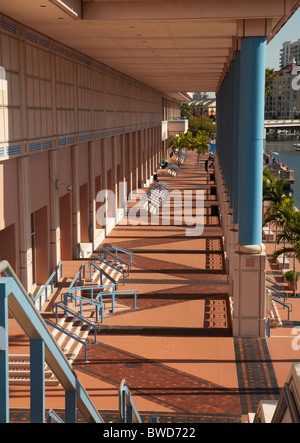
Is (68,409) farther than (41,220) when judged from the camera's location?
No

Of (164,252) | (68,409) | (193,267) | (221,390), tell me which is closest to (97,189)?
(164,252)

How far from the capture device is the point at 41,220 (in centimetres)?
1892

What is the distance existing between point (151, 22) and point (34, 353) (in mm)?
13006

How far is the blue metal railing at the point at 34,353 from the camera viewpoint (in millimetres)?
3688

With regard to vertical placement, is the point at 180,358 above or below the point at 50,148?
below

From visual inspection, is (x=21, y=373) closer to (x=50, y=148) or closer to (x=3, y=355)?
(x=50, y=148)

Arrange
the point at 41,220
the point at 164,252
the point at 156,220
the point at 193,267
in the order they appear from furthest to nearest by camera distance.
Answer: the point at 156,220
the point at 164,252
the point at 193,267
the point at 41,220

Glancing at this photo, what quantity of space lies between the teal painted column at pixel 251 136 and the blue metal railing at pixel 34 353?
1005 cm

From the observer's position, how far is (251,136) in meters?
15.4

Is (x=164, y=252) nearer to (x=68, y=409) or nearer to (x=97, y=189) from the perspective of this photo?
(x=97, y=189)

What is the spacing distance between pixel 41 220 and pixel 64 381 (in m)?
13.8

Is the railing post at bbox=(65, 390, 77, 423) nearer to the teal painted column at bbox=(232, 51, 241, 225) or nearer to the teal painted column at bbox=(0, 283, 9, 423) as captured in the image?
the teal painted column at bbox=(0, 283, 9, 423)

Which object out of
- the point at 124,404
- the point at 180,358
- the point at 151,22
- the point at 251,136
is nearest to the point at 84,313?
the point at 180,358

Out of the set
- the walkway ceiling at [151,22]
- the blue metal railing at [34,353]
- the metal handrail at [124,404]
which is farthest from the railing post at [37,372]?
the walkway ceiling at [151,22]
